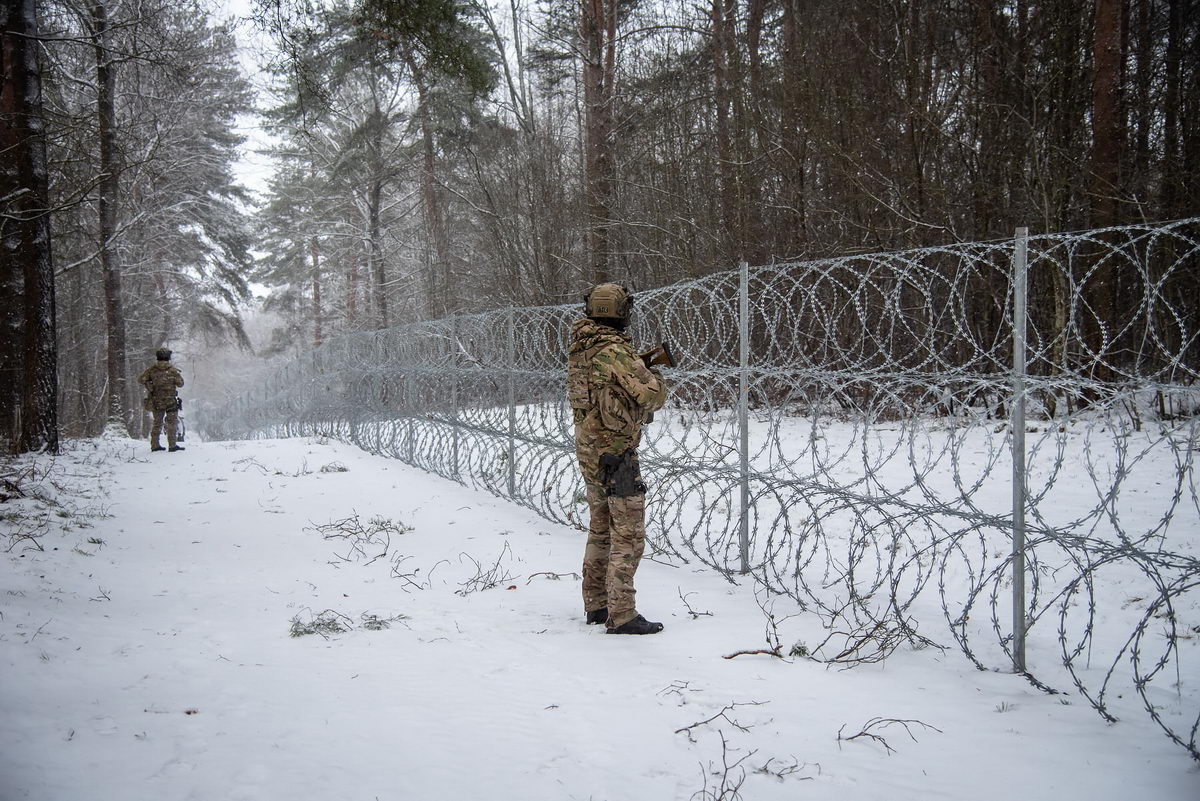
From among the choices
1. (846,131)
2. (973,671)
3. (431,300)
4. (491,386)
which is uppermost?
(846,131)

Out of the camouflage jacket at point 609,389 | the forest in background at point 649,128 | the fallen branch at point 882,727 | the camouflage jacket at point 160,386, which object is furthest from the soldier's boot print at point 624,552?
the camouflage jacket at point 160,386

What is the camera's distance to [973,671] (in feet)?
10.5

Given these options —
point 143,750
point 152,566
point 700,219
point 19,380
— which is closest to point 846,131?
point 700,219

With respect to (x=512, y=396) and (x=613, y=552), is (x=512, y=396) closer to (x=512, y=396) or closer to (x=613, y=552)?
(x=512, y=396)

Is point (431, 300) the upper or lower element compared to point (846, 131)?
lower

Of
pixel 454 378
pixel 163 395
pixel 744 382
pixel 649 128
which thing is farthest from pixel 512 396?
pixel 649 128

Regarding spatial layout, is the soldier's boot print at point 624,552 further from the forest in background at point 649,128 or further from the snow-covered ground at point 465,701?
the forest in background at point 649,128

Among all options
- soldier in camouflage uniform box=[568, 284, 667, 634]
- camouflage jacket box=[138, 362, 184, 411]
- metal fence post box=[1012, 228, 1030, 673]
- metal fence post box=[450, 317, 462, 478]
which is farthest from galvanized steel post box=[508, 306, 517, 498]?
camouflage jacket box=[138, 362, 184, 411]

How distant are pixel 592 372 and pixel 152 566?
3.38 m

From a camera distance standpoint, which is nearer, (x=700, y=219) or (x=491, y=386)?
(x=491, y=386)

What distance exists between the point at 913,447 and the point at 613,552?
314cm

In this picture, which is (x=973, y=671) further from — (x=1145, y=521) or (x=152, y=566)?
(x=152, y=566)

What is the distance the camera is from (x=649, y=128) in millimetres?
12570

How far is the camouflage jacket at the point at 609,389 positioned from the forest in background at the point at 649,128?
3.35 m
